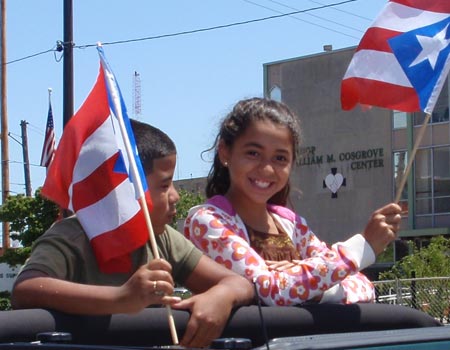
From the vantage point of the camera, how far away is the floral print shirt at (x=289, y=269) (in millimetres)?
3400

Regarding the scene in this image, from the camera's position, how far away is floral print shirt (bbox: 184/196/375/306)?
11.2 ft

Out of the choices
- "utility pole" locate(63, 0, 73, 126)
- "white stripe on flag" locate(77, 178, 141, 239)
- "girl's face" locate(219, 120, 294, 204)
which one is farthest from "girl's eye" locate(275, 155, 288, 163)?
"utility pole" locate(63, 0, 73, 126)

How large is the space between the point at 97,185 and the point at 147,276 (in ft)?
1.75

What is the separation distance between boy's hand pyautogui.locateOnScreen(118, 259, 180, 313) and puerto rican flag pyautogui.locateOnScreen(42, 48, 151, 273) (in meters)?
0.34

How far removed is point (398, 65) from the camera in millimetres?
4027

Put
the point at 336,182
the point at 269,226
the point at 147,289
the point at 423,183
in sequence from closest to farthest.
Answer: the point at 147,289, the point at 269,226, the point at 336,182, the point at 423,183

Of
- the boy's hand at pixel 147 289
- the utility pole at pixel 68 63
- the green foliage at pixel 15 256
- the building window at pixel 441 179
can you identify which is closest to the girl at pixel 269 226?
the boy's hand at pixel 147 289

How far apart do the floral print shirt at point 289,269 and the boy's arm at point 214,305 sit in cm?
14

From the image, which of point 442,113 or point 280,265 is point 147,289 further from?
point 442,113

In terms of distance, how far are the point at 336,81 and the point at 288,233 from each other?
41118 millimetres

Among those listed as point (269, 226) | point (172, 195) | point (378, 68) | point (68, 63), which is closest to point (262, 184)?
point (269, 226)

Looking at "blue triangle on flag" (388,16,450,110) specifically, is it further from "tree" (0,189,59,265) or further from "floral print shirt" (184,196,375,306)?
"tree" (0,189,59,265)

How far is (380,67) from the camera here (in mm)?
4008

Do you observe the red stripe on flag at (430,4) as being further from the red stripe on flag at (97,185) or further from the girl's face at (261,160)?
the red stripe on flag at (97,185)
